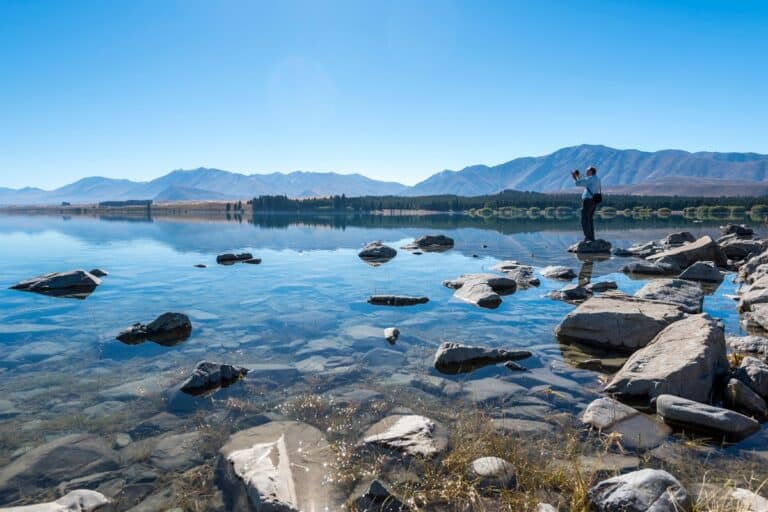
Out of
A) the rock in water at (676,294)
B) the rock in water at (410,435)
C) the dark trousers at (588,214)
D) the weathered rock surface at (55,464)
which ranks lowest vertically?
the weathered rock surface at (55,464)

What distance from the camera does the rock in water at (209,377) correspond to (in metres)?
7.52

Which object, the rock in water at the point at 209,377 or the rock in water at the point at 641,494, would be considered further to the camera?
the rock in water at the point at 209,377

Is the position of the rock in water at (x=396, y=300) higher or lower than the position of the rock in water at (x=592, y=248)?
lower

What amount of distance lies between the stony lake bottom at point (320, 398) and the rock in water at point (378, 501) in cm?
13

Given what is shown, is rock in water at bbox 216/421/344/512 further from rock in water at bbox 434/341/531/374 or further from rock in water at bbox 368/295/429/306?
rock in water at bbox 368/295/429/306

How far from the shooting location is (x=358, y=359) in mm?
9086

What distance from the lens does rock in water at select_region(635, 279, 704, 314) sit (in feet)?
38.0

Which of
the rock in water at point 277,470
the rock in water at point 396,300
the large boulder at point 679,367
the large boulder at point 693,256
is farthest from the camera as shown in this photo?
the large boulder at point 693,256

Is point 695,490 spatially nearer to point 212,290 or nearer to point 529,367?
point 529,367

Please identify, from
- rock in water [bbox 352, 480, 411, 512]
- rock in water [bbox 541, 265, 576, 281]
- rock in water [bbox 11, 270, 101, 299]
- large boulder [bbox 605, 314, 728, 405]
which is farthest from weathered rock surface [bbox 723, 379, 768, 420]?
rock in water [bbox 11, 270, 101, 299]

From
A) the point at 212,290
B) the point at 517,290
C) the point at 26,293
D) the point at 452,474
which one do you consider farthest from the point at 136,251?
the point at 452,474

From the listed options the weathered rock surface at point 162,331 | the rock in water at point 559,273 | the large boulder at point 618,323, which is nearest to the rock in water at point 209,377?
the weathered rock surface at point 162,331

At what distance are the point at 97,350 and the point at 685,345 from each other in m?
11.4

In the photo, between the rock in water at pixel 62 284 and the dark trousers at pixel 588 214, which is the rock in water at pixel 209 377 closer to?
the rock in water at pixel 62 284
